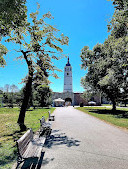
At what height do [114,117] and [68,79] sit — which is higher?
[68,79]

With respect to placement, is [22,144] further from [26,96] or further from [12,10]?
[26,96]

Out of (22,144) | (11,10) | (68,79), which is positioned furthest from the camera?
(68,79)

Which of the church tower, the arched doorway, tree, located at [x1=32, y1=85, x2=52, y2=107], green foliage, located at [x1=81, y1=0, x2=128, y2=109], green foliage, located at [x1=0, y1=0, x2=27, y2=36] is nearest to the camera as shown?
green foliage, located at [x1=0, y1=0, x2=27, y2=36]

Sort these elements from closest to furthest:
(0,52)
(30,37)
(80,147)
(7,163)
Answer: (7,163) < (80,147) < (30,37) < (0,52)

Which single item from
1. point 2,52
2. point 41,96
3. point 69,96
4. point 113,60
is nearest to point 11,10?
point 2,52

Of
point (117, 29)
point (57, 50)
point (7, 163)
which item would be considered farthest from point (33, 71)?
point (117, 29)

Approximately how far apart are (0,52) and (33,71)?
2750 mm

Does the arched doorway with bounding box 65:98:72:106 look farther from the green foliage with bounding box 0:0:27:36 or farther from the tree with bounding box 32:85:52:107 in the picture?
the green foliage with bounding box 0:0:27:36

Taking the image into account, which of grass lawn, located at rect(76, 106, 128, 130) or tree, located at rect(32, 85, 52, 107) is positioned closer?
grass lawn, located at rect(76, 106, 128, 130)

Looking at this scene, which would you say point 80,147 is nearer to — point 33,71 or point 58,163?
point 58,163

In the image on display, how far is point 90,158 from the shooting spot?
423 centimetres

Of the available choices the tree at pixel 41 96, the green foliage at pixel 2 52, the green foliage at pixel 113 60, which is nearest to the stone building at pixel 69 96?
the tree at pixel 41 96

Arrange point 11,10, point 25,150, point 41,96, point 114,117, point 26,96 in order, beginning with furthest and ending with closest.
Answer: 1. point 41,96
2. point 114,117
3. point 26,96
4. point 11,10
5. point 25,150

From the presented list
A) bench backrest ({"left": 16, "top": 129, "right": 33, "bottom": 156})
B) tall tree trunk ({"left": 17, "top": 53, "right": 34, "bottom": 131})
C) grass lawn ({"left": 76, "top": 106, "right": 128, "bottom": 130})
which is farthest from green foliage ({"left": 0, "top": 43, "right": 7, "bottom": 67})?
grass lawn ({"left": 76, "top": 106, "right": 128, "bottom": 130})
